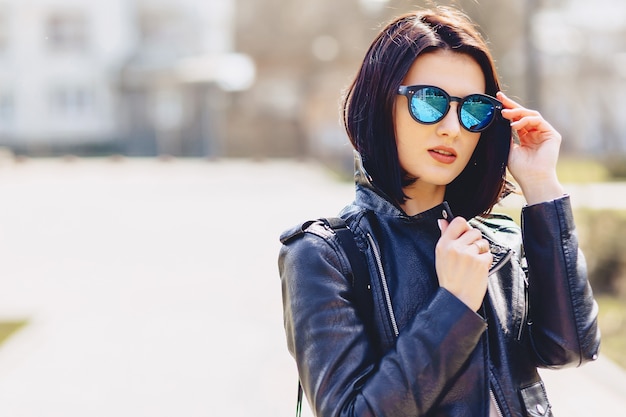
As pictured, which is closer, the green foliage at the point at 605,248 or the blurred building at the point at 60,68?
the green foliage at the point at 605,248

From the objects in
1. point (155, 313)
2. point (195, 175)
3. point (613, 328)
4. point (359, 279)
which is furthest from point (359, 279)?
point (195, 175)

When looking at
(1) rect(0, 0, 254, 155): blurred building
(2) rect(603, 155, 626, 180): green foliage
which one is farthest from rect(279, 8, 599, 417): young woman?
(1) rect(0, 0, 254, 155): blurred building

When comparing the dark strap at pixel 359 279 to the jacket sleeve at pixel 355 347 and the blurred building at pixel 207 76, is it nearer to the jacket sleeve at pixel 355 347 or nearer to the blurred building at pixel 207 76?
the jacket sleeve at pixel 355 347

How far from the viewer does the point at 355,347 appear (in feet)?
4.86

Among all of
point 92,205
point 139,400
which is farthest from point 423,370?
point 92,205

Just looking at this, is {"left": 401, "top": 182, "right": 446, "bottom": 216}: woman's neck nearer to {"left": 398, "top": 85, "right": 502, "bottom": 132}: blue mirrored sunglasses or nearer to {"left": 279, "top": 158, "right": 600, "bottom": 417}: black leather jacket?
{"left": 279, "top": 158, "right": 600, "bottom": 417}: black leather jacket

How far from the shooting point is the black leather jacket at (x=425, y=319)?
1438 mm

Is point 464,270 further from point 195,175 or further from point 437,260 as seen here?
point 195,175

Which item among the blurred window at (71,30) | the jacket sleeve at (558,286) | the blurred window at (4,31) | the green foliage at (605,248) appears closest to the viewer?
the jacket sleeve at (558,286)

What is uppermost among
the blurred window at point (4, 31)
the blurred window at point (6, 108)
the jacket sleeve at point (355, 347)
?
the jacket sleeve at point (355, 347)

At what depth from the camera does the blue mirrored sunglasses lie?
1.57 metres

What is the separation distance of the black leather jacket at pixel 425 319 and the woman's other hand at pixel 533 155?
51 mm

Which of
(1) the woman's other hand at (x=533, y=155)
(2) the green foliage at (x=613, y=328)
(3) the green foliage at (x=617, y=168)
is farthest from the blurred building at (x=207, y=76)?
(1) the woman's other hand at (x=533, y=155)

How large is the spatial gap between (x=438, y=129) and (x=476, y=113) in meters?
0.09
